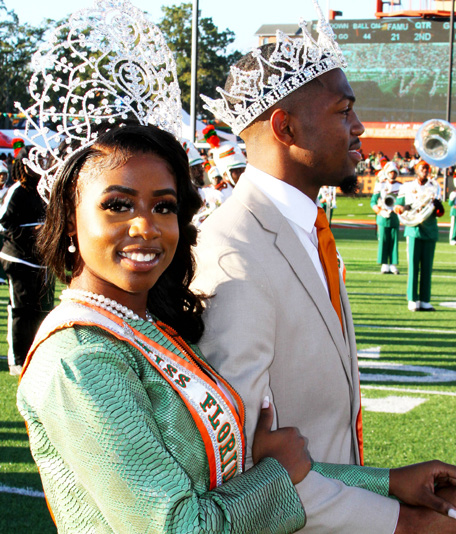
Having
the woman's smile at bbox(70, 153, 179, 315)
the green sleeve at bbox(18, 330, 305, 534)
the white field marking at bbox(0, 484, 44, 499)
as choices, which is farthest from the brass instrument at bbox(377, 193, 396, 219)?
the green sleeve at bbox(18, 330, 305, 534)

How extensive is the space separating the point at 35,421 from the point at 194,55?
37.2 ft

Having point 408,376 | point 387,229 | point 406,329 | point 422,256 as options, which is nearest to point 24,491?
point 408,376

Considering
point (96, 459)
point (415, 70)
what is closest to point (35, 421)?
point (96, 459)

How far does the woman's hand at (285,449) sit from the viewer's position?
167 cm

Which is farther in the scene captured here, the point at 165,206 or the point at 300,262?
the point at 300,262

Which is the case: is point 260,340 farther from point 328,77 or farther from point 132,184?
point 328,77

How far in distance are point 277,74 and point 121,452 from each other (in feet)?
4.48

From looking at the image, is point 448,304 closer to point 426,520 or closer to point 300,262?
point 300,262

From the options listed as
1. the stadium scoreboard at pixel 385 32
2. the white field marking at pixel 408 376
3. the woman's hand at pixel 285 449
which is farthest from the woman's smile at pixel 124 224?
the stadium scoreboard at pixel 385 32

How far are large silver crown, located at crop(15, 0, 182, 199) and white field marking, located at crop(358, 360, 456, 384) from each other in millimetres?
4892

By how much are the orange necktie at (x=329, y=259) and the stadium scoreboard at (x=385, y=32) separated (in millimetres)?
51136

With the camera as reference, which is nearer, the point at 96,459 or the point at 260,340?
the point at 96,459

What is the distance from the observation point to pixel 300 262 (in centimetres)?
209

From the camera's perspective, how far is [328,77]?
7.68ft
